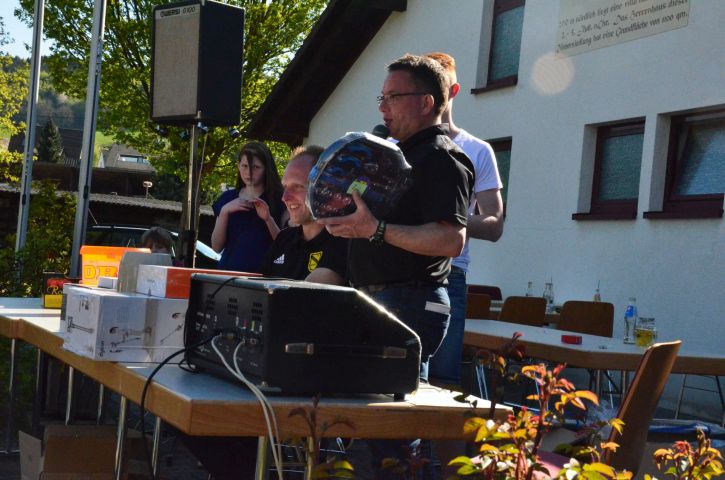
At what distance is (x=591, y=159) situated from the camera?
416 inches

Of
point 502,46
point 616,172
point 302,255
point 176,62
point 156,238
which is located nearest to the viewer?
point 302,255

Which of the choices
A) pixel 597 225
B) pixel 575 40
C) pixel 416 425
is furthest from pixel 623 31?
pixel 416 425

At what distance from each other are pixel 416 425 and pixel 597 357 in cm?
243

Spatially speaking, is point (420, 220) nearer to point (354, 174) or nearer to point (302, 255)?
point (354, 174)

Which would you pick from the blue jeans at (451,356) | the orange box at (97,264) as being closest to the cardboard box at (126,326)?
the blue jeans at (451,356)

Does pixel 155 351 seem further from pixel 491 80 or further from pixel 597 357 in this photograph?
pixel 491 80

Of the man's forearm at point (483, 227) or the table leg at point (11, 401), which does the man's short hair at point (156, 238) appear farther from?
the man's forearm at point (483, 227)

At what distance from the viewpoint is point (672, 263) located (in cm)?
920

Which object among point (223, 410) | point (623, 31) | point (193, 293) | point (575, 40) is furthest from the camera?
point (575, 40)

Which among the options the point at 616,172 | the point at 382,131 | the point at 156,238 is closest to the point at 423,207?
the point at 382,131

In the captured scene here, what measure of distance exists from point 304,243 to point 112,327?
1119mm

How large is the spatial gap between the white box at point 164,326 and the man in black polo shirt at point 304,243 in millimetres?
643

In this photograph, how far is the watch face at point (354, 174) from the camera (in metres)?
2.65

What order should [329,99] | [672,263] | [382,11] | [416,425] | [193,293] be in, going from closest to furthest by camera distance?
[416,425] < [193,293] < [672,263] < [382,11] < [329,99]
